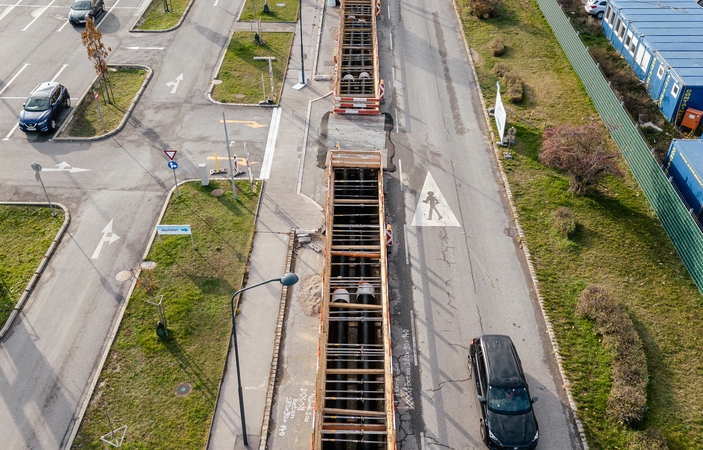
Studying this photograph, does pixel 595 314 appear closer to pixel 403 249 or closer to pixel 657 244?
pixel 657 244

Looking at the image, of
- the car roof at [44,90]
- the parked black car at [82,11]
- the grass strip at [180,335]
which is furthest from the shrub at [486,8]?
the car roof at [44,90]

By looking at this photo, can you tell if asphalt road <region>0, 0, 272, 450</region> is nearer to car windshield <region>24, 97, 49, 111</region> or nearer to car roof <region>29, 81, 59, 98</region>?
car windshield <region>24, 97, 49, 111</region>

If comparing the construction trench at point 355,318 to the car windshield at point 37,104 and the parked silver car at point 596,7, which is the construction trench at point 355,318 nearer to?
the car windshield at point 37,104

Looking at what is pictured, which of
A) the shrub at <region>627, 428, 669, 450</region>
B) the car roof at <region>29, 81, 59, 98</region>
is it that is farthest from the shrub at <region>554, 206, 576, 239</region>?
the car roof at <region>29, 81, 59, 98</region>

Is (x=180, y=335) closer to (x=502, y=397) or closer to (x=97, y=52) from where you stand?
(x=502, y=397)

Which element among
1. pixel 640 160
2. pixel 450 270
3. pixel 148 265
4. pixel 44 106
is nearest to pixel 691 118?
pixel 640 160

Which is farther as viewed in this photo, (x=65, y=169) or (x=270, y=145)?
(x=270, y=145)

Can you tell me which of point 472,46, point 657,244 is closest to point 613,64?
point 472,46
